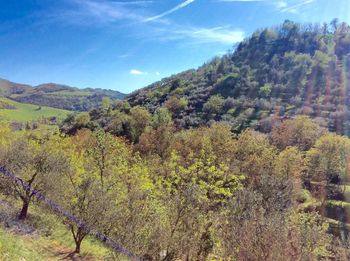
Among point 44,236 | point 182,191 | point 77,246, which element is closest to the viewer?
point 182,191

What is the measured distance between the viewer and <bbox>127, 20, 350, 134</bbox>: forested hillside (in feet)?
334

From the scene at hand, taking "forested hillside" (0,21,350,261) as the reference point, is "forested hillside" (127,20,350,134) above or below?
above

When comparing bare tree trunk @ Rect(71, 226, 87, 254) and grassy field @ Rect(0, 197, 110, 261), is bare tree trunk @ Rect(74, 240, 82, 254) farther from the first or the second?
grassy field @ Rect(0, 197, 110, 261)

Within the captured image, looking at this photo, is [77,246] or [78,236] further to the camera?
[78,236]

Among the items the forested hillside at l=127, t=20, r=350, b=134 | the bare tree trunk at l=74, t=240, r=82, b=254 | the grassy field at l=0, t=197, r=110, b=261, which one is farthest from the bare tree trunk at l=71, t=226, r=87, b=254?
the forested hillside at l=127, t=20, r=350, b=134

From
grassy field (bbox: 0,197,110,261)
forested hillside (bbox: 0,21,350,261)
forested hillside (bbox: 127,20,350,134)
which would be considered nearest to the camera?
forested hillside (bbox: 0,21,350,261)

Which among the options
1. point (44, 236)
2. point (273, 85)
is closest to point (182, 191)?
point (44, 236)

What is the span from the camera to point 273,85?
426ft

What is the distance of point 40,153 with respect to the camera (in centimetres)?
2425

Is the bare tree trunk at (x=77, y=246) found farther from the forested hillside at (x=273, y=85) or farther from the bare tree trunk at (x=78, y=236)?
the forested hillside at (x=273, y=85)

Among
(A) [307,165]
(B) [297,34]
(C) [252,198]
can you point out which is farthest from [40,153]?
(B) [297,34]

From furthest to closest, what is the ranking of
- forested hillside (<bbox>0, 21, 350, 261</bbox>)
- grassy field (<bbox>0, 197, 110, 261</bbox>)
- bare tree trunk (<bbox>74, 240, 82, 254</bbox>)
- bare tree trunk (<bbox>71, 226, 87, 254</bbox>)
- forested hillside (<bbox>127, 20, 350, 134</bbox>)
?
forested hillside (<bbox>127, 20, 350, 134</bbox>), bare tree trunk (<bbox>74, 240, 82, 254</bbox>), bare tree trunk (<bbox>71, 226, 87, 254</bbox>), grassy field (<bbox>0, 197, 110, 261</bbox>), forested hillside (<bbox>0, 21, 350, 261</bbox>)

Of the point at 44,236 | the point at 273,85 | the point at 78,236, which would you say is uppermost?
the point at 273,85

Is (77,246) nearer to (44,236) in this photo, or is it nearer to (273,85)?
(44,236)
